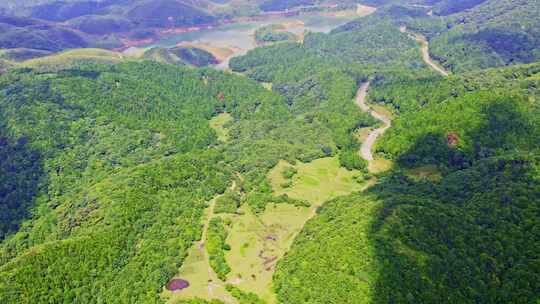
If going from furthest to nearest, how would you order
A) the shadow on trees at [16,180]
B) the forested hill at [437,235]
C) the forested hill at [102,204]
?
the shadow on trees at [16,180], the forested hill at [102,204], the forested hill at [437,235]

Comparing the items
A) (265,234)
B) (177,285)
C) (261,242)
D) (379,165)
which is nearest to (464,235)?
(261,242)

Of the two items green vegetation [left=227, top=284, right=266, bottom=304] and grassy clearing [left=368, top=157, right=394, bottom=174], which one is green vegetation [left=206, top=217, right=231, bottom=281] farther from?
grassy clearing [left=368, top=157, right=394, bottom=174]

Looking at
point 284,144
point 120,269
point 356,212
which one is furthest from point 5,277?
point 284,144

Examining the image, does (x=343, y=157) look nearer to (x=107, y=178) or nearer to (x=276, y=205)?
(x=276, y=205)

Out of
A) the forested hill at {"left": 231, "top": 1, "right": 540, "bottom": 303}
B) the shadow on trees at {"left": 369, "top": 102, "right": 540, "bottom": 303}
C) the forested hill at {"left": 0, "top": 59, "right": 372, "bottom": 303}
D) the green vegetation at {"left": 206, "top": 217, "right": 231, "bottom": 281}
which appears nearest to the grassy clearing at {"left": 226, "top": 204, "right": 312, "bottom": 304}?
the green vegetation at {"left": 206, "top": 217, "right": 231, "bottom": 281}

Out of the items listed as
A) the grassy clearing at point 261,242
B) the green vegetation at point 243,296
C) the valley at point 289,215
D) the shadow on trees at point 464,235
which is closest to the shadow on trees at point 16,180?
the valley at point 289,215

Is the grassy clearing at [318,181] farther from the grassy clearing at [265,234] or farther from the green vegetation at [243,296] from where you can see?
the green vegetation at [243,296]
